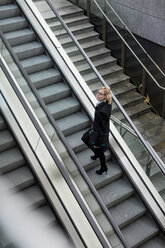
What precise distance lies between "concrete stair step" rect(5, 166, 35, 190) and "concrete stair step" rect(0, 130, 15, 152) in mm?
436

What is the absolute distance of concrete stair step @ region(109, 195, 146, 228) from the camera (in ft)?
20.1

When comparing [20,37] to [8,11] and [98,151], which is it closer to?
[8,11]

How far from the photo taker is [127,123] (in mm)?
6594

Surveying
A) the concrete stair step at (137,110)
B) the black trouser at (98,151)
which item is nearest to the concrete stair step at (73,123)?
the black trouser at (98,151)

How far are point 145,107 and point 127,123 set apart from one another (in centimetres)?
341

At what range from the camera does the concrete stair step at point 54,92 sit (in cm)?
699

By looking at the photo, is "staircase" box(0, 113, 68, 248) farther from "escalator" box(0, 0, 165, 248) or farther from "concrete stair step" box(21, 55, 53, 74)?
"concrete stair step" box(21, 55, 53, 74)

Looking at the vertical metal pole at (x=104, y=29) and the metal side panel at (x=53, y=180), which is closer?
the metal side panel at (x=53, y=180)

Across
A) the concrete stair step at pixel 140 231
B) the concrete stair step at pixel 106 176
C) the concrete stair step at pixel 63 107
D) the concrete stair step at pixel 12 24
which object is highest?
the concrete stair step at pixel 12 24

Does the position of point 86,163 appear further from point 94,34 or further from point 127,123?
point 94,34

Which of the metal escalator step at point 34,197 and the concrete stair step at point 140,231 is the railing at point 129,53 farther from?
the metal escalator step at point 34,197

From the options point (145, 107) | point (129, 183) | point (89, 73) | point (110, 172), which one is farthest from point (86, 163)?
point (145, 107)

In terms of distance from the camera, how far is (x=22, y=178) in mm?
5777

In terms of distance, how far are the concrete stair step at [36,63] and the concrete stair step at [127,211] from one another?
10.3 feet
